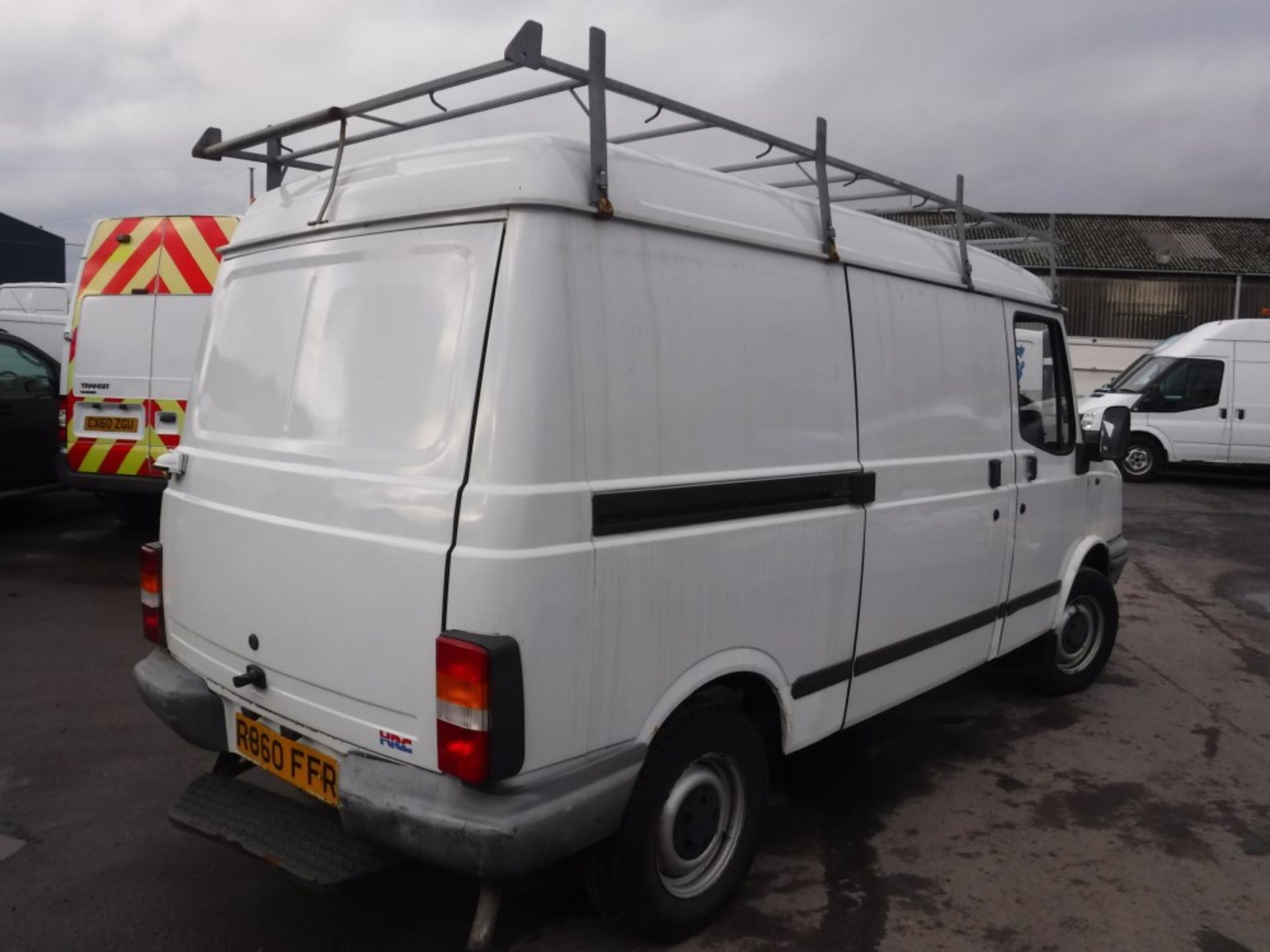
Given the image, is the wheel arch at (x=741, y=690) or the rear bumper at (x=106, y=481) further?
the rear bumper at (x=106, y=481)

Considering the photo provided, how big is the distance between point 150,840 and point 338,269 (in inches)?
86.8

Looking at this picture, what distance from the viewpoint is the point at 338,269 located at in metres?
2.90

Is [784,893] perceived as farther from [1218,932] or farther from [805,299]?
[805,299]

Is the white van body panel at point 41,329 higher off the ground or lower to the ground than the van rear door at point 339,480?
higher

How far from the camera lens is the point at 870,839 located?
149 inches

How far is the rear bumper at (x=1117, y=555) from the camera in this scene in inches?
221

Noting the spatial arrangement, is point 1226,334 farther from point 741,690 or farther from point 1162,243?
point 1162,243

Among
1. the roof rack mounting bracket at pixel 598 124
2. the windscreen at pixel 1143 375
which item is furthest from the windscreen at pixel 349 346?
the windscreen at pixel 1143 375

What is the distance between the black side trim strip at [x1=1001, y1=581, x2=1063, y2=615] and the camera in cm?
459

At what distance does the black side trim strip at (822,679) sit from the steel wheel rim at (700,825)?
347 millimetres

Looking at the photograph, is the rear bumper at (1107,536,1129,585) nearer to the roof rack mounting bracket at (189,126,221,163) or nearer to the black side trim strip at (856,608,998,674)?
the black side trim strip at (856,608,998,674)

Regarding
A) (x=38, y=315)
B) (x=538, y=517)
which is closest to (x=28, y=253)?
(x=38, y=315)

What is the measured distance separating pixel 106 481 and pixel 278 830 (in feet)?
19.3

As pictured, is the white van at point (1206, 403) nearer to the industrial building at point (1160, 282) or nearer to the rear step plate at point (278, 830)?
the rear step plate at point (278, 830)
